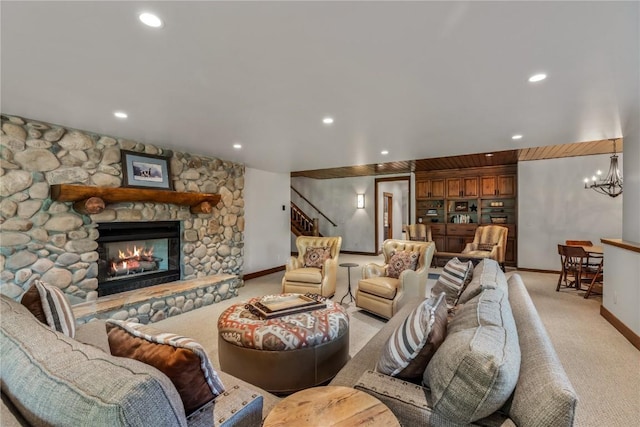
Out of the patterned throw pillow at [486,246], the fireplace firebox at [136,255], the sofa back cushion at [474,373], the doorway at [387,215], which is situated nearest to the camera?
the sofa back cushion at [474,373]

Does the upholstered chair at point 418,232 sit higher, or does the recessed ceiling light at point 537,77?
the recessed ceiling light at point 537,77

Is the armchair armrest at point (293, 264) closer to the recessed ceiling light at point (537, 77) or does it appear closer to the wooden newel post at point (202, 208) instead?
the wooden newel post at point (202, 208)

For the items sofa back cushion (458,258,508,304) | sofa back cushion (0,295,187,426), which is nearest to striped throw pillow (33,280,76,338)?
sofa back cushion (0,295,187,426)

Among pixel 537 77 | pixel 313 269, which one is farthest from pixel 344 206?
pixel 537 77

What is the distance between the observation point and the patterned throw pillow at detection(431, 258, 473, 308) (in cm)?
269

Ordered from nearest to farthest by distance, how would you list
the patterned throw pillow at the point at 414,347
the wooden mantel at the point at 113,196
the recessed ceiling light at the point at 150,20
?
the patterned throw pillow at the point at 414,347
the recessed ceiling light at the point at 150,20
the wooden mantel at the point at 113,196

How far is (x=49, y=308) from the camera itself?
1718 mm

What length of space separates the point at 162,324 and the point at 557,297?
5.57 meters

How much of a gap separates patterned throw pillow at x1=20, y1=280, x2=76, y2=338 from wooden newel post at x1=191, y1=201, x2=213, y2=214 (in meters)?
2.80

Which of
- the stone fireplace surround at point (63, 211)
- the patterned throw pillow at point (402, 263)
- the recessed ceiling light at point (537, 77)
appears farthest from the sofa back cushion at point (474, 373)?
the stone fireplace surround at point (63, 211)

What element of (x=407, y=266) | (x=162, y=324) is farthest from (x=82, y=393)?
(x=407, y=266)

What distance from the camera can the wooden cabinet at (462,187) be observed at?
7.26m

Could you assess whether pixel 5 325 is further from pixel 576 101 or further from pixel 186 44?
pixel 576 101

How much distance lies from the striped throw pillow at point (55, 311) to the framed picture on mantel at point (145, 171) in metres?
2.33
